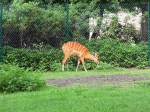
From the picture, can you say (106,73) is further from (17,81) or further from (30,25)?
(17,81)

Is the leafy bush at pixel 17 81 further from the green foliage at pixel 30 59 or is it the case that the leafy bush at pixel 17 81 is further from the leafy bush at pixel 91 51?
the green foliage at pixel 30 59

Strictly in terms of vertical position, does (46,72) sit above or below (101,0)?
below

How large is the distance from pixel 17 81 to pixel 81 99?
7.85ft

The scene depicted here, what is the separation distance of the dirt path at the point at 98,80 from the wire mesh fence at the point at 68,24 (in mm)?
4407

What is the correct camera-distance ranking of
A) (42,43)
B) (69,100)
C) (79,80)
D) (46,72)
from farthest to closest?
(42,43) → (46,72) → (79,80) → (69,100)

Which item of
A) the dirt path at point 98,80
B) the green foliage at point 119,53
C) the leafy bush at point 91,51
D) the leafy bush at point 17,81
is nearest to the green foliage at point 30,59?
the leafy bush at point 91,51

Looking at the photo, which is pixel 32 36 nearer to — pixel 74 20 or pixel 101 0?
pixel 74 20

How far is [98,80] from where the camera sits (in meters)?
16.4

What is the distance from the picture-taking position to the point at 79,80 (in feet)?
54.1

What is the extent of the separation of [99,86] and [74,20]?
24.6ft

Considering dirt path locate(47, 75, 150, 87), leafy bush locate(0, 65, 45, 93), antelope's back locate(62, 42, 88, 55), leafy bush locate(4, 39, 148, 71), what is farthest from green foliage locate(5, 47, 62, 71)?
leafy bush locate(0, 65, 45, 93)

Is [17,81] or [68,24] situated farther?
[68,24]

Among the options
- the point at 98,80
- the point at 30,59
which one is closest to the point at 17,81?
the point at 98,80

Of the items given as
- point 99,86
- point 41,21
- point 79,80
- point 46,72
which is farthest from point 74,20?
point 99,86
